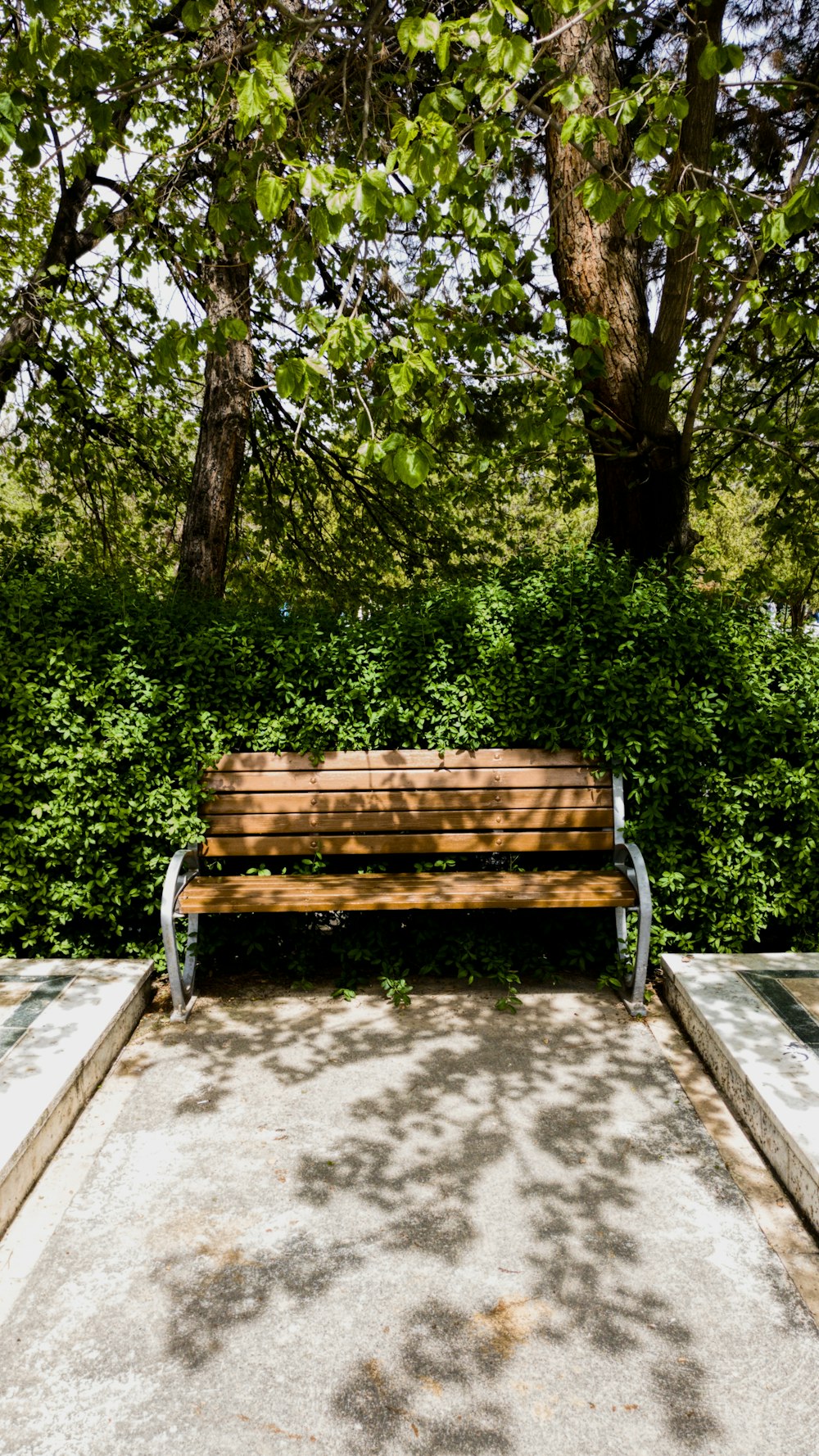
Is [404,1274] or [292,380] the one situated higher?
[292,380]

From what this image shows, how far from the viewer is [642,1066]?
407 cm

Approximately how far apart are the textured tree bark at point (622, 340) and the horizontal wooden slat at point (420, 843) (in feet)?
6.36

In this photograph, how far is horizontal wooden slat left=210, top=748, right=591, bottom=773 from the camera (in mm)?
4914

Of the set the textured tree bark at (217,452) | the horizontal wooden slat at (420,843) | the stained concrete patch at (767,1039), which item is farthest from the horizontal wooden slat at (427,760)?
the textured tree bark at (217,452)

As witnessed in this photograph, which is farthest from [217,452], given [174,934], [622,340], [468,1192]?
[468,1192]

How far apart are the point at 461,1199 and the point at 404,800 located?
6.94 feet

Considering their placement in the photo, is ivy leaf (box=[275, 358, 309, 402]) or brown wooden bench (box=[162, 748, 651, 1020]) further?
brown wooden bench (box=[162, 748, 651, 1020])

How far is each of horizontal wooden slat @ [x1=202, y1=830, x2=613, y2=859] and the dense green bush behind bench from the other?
0.86ft

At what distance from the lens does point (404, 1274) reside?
112 inches

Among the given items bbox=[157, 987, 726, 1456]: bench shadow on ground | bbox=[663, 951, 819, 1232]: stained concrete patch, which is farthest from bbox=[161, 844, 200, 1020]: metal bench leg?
bbox=[663, 951, 819, 1232]: stained concrete patch

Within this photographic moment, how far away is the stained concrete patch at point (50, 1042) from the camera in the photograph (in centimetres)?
323

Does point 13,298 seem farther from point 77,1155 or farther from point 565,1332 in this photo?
point 565,1332

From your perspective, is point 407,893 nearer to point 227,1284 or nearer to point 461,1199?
point 461,1199

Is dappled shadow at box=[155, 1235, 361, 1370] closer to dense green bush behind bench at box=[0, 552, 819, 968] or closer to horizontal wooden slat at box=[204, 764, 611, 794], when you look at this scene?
dense green bush behind bench at box=[0, 552, 819, 968]
